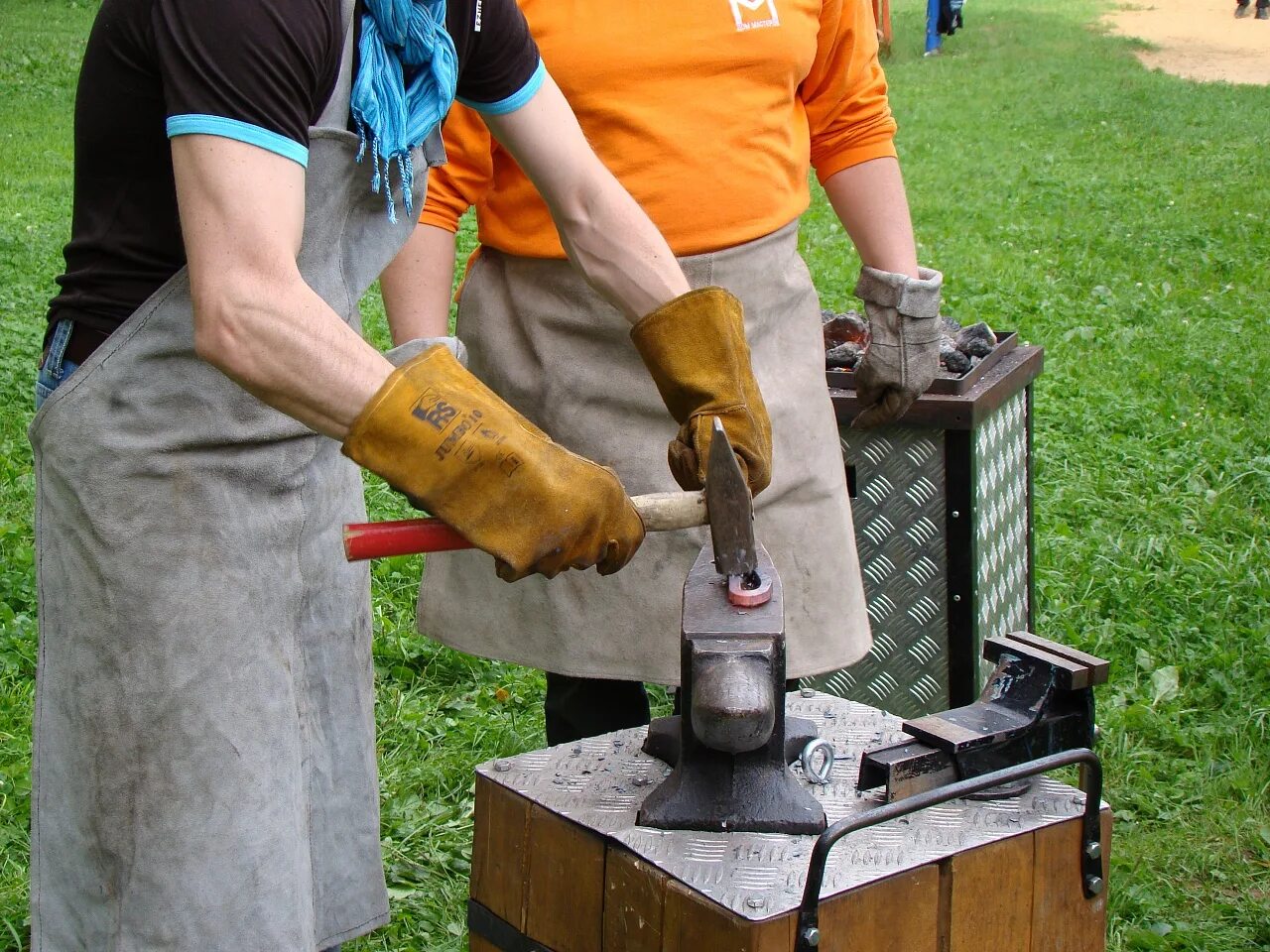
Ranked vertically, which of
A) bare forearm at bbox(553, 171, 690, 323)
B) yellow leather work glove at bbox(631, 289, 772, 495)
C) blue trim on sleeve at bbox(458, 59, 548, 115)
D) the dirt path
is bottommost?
yellow leather work glove at bbox(631, 289, 772, 495)

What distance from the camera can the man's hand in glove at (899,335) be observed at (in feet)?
9.60

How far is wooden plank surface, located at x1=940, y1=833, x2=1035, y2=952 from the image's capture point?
1797mm

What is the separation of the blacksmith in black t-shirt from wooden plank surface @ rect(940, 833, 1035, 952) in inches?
22.4

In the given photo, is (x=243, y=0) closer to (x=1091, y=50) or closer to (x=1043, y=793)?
(x=1043, y=793)

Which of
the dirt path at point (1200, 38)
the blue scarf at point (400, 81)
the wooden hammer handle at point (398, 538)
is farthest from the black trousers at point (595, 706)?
the dirt path at point (1200, 38)

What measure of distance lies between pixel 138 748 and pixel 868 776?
938 millimetres

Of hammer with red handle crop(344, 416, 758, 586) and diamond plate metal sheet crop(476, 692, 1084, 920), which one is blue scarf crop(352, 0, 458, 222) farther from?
diamond plate metal sheet crop(476, 692, 1084, 920)

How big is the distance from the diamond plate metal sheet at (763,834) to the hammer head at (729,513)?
1.12ft

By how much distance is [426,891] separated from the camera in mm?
3031

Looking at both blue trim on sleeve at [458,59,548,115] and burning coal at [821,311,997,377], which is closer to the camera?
blue trim on sleeve at [458,59,548,115]

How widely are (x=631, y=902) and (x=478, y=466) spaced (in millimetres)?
576

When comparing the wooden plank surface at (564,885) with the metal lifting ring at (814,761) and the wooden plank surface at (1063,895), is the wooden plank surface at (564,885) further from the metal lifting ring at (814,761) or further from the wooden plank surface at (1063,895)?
the wooden plank surface at (1063,895)

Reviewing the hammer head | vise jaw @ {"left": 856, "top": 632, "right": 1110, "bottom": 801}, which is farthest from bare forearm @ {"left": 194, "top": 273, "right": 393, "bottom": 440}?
vise jaw @ {"left": 856, "top": 632, "right": 1110, "bottom": 801}

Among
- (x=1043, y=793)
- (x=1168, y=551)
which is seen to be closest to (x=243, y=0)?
(x=1043, y=793)
